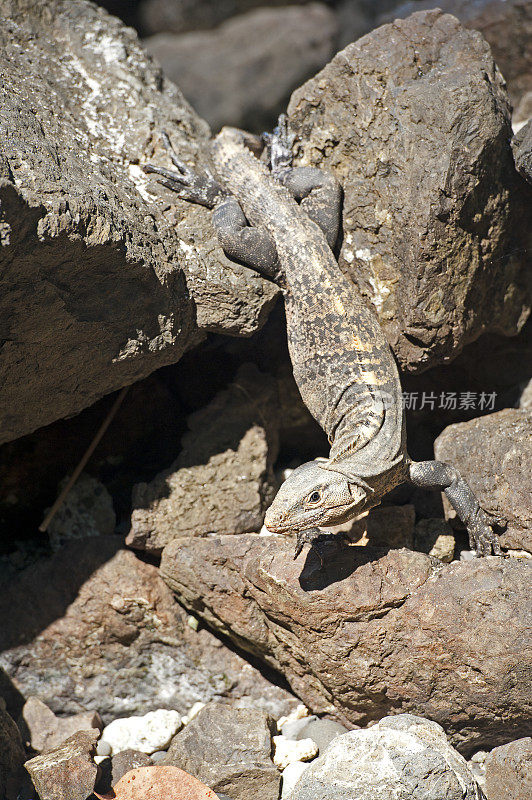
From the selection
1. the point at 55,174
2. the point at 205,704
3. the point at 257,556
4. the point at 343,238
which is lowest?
the point at 205,704

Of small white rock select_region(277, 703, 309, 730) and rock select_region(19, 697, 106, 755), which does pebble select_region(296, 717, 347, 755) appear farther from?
rock select_region(19, 697, 106, 755)

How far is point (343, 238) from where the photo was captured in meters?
5.03

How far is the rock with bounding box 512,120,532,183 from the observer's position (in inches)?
183

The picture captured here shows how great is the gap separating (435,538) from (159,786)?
2.39 meters

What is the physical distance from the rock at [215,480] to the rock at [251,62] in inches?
276

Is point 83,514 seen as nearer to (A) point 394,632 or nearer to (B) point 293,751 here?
(B) point 293,751

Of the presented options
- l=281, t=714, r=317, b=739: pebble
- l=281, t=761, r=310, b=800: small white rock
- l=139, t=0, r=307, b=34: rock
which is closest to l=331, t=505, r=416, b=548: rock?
l=281, t=714, r=317, b=739: pebble

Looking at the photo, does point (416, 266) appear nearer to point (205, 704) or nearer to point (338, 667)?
point (338, 667)

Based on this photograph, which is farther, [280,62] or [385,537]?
[280,62]

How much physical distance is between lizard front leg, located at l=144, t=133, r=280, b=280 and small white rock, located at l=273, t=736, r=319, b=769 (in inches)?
122

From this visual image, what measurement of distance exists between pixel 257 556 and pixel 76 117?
3.44 metres

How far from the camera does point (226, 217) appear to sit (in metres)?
4.86

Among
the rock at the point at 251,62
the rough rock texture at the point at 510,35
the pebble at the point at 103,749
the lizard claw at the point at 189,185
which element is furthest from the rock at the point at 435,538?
the rock at the point at 251,62

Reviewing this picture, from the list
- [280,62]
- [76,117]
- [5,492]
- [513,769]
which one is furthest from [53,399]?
[280,62]
